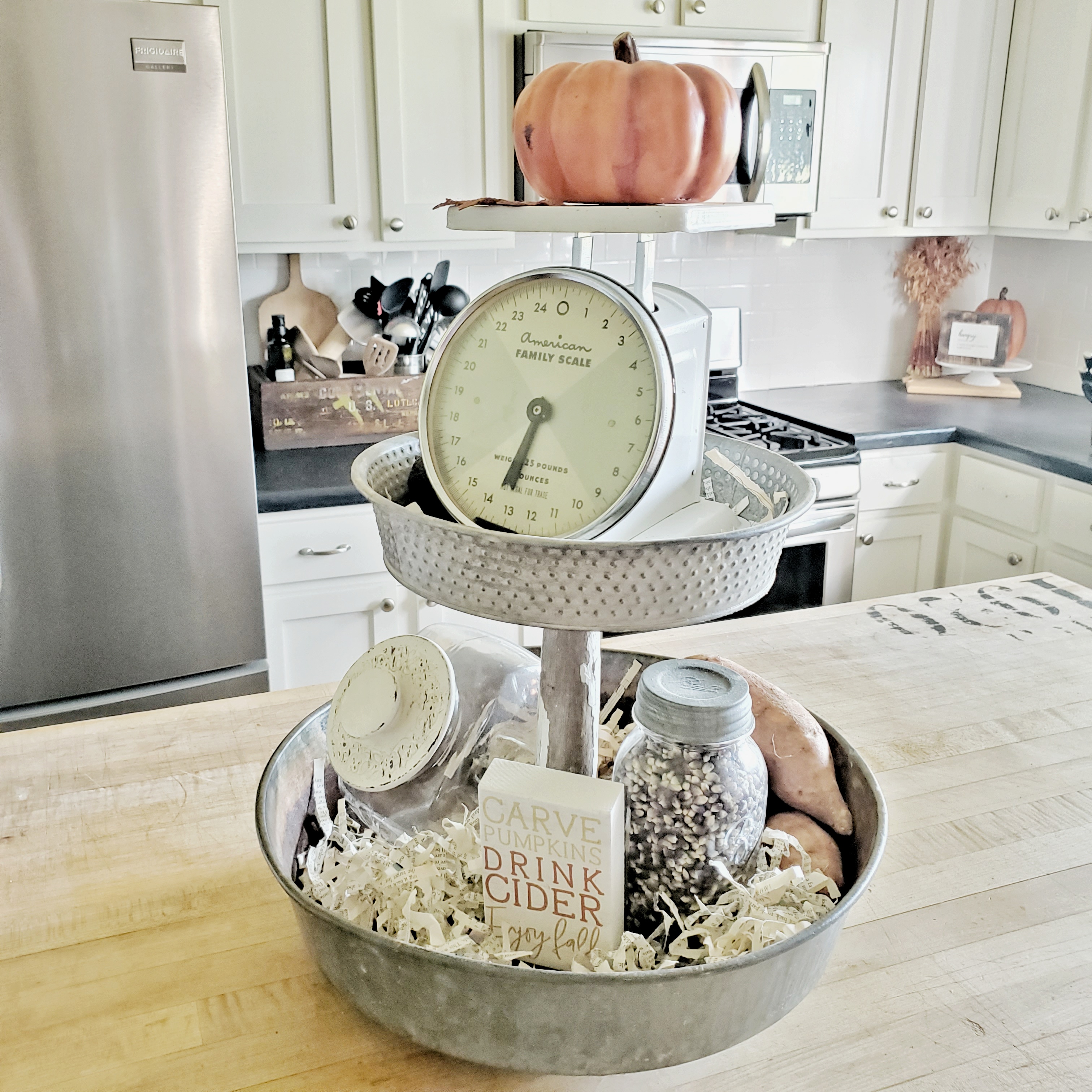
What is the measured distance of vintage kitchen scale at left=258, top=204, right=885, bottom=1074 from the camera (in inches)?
24.3

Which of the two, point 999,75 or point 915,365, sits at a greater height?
point 999,75

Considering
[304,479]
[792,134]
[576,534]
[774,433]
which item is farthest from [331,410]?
[576,534]

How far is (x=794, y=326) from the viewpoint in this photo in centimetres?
340

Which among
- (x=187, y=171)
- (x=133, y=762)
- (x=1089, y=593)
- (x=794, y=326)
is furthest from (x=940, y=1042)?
(x=794, y=326)

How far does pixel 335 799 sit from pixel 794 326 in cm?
286

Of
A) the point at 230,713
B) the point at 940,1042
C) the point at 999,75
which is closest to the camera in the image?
the point at 940,1042

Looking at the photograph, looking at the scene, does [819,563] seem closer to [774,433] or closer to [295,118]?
[774,433]

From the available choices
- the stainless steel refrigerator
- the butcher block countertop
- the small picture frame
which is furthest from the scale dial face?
the small picture frame

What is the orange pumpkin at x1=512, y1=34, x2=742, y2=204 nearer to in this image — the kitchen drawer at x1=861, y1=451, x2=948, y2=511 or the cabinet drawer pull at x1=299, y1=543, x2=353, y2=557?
the cabinet drawer pull at x1=299, y1=543, x2=353, y2=557

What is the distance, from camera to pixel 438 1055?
70 centimetres

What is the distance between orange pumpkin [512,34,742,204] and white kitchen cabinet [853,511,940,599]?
7.64 ft

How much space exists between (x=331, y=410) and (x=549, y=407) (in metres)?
2.02

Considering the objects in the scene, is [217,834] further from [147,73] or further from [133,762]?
[147,73]

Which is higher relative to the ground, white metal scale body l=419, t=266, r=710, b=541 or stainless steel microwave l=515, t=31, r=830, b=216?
stainless steel microwave l=515, t=31, r=830, b=216
